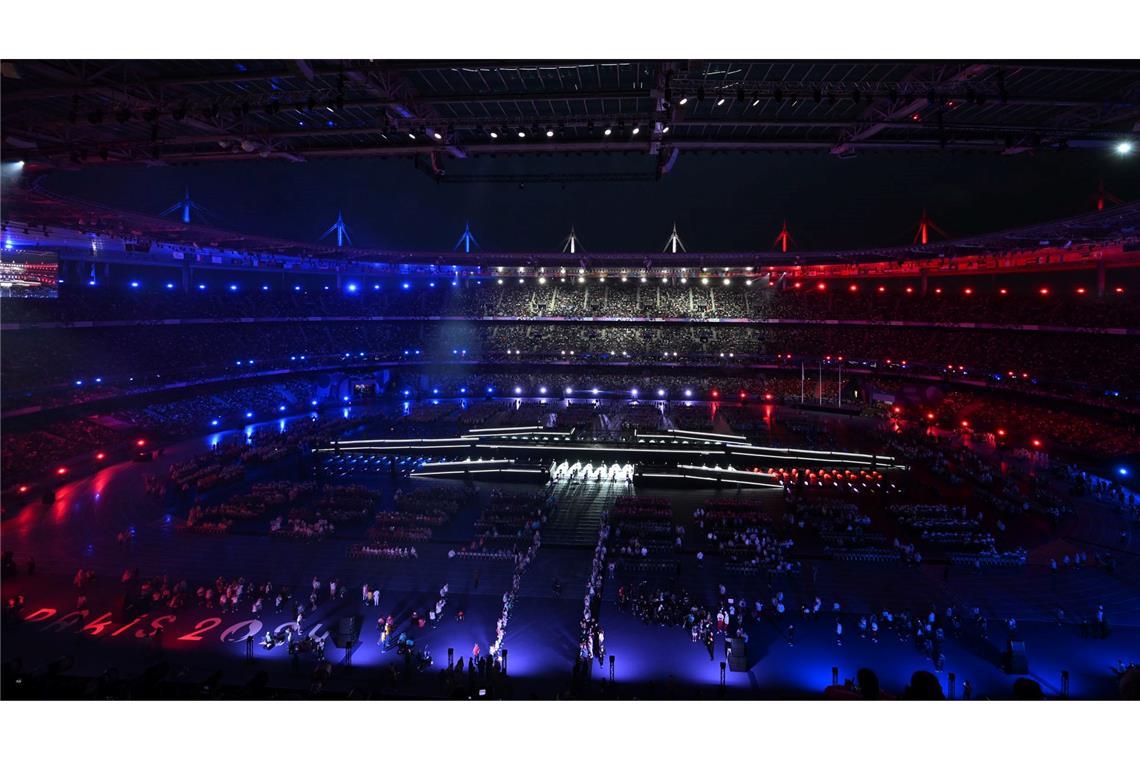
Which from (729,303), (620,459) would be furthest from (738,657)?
(729,303)

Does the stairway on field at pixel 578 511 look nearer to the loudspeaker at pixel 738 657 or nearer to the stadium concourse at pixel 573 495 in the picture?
the stadium concourse at pixel 573 495

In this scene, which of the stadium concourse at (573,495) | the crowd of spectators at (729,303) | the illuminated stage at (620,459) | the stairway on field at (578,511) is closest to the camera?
the stadium concourse at (573,495)

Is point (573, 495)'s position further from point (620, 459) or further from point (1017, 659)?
point (1017, 659)

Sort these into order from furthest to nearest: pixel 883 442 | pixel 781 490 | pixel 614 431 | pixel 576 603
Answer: pixel 614 431 < pixel 883 442 < pixel 781 490 < pixel 576 603

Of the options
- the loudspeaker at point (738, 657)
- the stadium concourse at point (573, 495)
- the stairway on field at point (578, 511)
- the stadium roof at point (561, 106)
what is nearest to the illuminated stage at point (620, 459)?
the stadium concourse at point (573, 495)

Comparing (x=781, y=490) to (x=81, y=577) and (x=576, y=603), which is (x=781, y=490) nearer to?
(x=576, y=603)

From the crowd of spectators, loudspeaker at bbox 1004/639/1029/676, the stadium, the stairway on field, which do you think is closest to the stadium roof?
the stadium
